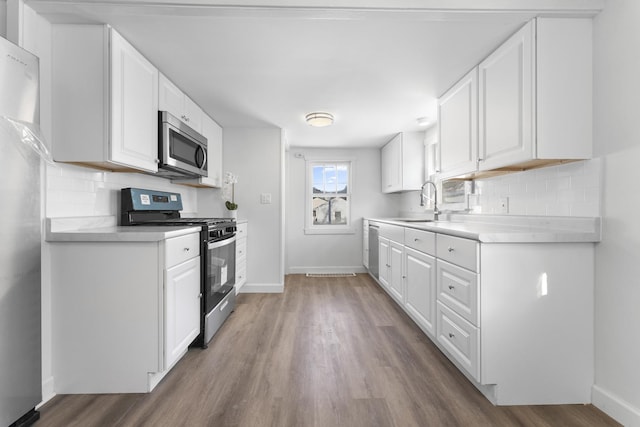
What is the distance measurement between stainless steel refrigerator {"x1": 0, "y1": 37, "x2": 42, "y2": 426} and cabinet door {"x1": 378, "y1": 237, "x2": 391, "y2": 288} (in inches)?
116

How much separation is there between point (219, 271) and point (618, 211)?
8.47 feet

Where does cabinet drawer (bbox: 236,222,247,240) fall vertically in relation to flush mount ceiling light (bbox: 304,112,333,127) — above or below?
below

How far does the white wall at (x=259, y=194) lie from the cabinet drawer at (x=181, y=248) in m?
1.66

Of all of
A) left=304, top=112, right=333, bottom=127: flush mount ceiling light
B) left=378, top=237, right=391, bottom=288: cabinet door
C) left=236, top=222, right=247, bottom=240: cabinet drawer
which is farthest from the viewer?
left=378, top=237, right=391, bottom=288: cabinet door

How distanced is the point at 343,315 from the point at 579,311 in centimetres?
186

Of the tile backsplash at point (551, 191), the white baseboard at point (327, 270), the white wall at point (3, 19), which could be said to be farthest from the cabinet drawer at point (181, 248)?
the white baseboard at point (327, 270)

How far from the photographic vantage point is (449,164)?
8.95 ft

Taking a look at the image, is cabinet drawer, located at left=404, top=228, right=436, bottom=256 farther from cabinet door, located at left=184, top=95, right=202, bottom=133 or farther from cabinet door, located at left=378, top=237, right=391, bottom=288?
cabinet door, located at left=184, top=95, right=202, bottom=133

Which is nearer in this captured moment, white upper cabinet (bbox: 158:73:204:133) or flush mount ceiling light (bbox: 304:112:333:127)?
white upper cabinet (bbox: 158:73:204:133)

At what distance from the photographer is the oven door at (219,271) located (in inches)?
93.9

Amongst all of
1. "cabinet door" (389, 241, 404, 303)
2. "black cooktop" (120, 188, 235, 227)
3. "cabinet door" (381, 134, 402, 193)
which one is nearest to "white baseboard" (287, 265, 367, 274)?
"cabinet door" (381, 134, 402, 193)

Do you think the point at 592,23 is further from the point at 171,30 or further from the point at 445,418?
the point at 171,30

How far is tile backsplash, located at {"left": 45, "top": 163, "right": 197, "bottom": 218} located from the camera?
5.82 ft

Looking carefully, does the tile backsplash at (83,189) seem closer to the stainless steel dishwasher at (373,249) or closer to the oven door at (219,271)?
the oven door at (219,271)
